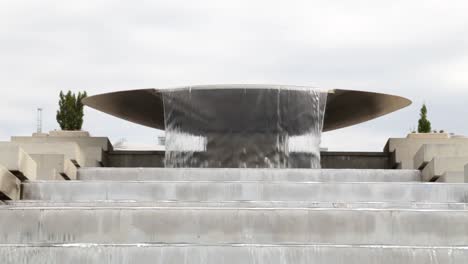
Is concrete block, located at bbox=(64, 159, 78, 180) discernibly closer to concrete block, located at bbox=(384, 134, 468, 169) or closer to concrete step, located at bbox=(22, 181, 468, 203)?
concrete step, located at bbox=(22, 181, 468, 203)

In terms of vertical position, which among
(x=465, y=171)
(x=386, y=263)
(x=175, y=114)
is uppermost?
(x=175, y=114)

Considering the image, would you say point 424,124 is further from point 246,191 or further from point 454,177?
point 246,191

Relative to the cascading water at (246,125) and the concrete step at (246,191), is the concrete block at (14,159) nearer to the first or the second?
the concrete step at (246,191)

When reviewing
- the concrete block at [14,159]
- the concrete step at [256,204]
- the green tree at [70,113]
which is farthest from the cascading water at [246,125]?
the green tree at [70,113]

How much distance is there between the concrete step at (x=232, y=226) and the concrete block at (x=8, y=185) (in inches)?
87.4

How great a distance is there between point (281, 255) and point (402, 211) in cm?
179

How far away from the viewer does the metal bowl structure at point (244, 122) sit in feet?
60.3

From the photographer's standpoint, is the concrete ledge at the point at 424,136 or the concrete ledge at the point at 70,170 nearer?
the concrete ledge at the point at 70,170

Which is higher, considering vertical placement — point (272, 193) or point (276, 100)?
point (276, 100)

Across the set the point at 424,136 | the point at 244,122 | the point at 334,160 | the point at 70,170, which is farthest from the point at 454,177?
the point at 424,136

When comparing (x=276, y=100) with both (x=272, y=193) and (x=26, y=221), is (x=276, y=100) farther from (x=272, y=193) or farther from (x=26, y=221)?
(x=26, y=221)

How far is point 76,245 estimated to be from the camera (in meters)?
8.90

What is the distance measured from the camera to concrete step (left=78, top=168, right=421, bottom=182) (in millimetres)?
14289

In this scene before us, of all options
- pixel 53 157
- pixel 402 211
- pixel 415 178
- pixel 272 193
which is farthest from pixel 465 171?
pixel 53 157
